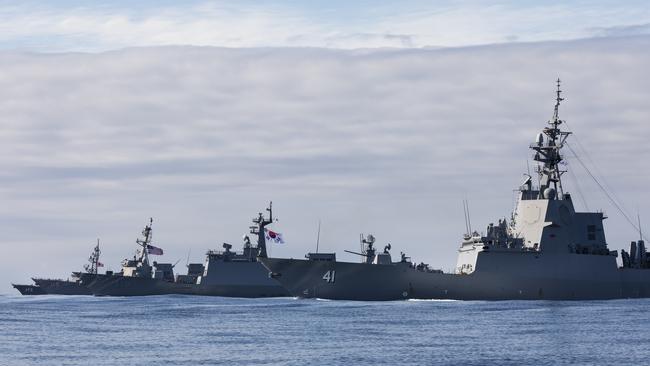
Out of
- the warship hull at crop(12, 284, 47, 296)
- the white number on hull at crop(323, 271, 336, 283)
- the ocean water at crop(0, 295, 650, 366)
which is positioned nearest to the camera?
the ocean water at crop(0, 295, 650, 366)

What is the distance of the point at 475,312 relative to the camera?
5850 centimetres

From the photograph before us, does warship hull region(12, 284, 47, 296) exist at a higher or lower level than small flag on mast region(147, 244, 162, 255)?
lower

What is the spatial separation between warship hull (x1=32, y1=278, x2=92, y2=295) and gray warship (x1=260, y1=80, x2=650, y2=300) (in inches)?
2325

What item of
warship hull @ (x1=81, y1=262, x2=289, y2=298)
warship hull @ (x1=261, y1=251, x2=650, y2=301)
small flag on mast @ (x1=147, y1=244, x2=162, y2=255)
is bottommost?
warship hull @ (x1=261, y1=251, x2=650, y2=301)

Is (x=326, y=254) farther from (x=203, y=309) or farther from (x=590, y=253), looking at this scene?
(x=590, y=253)

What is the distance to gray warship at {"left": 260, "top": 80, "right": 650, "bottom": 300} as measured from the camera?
223 ft

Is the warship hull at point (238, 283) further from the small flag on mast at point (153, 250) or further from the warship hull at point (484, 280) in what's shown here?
the warship hull at point (484, 280)

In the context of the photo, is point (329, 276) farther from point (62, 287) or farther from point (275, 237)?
point (62, 287)

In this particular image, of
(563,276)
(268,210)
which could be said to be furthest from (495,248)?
(268,210)

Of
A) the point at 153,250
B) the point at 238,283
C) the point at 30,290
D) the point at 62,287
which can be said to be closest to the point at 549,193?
the point at 238,283

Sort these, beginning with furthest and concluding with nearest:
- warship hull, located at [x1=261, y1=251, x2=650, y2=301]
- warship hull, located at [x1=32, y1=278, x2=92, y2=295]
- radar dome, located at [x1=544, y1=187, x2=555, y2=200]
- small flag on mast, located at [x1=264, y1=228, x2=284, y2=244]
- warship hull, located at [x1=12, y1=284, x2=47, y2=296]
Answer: warship hull, located at [x1=12, y1=284, x2=47, y2=296], warship hull, located at [x1=32, y1=278, x2=92, y2=295], small flag on mast, located at [x1=264, y1=228, x2=284, y2=244], radar dome, located at [x1=544, y1=187, x2=555, y2=200], warship hull, located at [x1=261, y1=251, x2=650, y2=301]

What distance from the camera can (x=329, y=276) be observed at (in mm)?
69938

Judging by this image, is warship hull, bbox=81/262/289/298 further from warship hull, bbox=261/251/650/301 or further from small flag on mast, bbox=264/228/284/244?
warship hull, bbox=261/251/650/301

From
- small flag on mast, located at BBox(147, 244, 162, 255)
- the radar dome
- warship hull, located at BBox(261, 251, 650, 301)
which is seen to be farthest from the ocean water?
Result: small flag on mast, located at BBox(147, 244, 162, 255)
